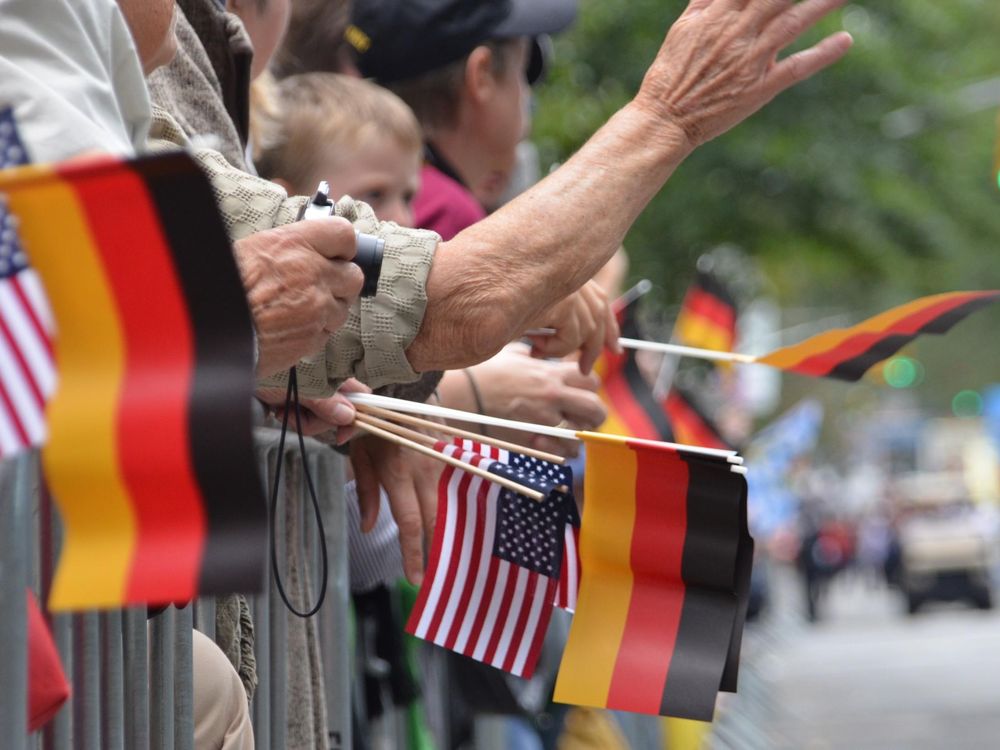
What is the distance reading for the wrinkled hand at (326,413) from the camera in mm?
2709

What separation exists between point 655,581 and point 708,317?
4910 millimetres

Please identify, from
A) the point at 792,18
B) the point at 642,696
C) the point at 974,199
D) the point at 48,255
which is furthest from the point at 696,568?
the point at 974,199

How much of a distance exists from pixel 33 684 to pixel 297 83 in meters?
2.58

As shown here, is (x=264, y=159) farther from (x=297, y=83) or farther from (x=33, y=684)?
(x=33, y=684)

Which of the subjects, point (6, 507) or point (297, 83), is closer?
point (6, 507)

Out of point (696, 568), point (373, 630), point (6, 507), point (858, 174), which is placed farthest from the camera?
point (858, 174)

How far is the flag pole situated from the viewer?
2.60 m

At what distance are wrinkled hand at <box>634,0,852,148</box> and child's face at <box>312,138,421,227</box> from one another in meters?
1.35

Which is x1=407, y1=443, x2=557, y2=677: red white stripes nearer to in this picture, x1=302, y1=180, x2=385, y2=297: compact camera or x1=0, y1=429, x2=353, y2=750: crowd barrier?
x1=0, y1=429, x2=353, y2=750: crowd barrier

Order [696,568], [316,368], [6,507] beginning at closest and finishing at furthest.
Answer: [6,507]
[316,368]
[696,568]

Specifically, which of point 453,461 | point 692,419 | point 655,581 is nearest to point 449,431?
point 453,461

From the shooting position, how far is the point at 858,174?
15.6 m

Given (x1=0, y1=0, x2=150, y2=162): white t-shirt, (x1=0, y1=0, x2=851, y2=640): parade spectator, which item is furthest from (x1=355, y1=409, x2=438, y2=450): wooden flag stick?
(x1=0, y1=0, x2=150, y2=162): white t-shirt

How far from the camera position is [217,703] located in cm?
238
